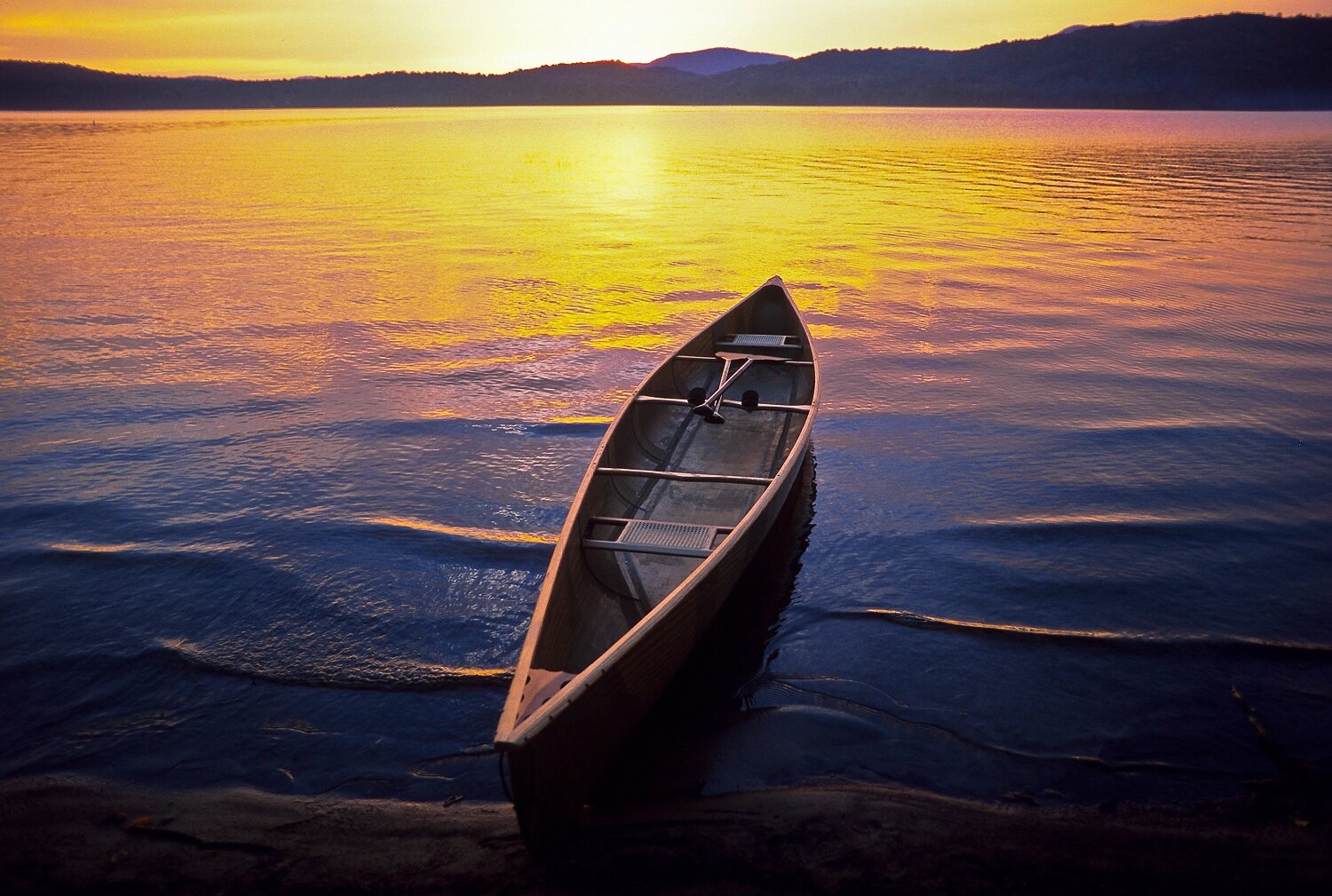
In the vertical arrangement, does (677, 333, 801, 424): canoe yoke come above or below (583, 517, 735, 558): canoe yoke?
above

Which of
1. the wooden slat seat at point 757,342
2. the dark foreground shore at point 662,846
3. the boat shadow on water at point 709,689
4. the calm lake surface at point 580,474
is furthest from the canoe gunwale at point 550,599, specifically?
the wooden slat seat at point 757,342

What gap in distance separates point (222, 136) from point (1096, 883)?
100m

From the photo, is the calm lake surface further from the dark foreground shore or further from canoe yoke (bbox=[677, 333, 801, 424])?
canoe yoke (bbox=[677, 333, 801, 424])

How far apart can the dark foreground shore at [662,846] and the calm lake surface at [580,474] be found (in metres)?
0.25

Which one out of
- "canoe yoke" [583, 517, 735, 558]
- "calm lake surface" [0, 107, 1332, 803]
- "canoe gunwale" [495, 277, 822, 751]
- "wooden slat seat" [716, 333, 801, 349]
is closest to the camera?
"canoe gunwale" [495, 277, 822, 751]

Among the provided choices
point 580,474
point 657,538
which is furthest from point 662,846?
point 580,474

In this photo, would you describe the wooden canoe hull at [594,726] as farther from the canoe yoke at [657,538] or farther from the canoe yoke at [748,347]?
the canoe yoke at [748,347]

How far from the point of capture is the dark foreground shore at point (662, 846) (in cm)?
425

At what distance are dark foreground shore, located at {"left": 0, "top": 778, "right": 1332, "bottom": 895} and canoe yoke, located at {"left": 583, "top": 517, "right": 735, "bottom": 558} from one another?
6.10 ft

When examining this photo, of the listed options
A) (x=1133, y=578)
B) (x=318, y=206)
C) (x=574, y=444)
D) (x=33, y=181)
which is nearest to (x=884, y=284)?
(x=574, y=444)

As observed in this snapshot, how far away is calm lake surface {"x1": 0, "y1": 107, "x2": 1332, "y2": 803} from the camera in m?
5.55

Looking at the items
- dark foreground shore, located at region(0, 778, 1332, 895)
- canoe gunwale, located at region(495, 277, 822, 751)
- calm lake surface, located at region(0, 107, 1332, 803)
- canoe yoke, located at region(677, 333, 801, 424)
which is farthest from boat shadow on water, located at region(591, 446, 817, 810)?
canoe yoke, located at region(677, 333, 801, 424)

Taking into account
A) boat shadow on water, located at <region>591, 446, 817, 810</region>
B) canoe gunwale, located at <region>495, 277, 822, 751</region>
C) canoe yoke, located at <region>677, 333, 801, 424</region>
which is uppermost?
canoe yoke, located at <region>677, 333, 801, 424</region>

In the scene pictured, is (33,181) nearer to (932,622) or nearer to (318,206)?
(318,206)
